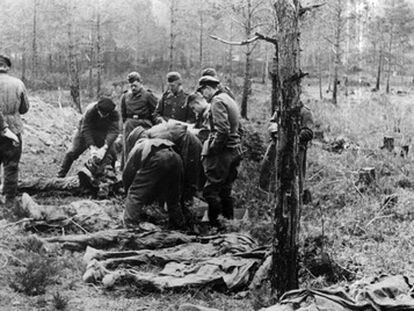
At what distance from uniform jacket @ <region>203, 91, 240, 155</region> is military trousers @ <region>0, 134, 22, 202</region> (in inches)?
107

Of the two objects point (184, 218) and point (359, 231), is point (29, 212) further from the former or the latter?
point (359, 231)

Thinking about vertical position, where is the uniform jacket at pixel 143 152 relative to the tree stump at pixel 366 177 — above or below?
above

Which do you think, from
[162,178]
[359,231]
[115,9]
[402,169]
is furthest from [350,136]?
[115,9]

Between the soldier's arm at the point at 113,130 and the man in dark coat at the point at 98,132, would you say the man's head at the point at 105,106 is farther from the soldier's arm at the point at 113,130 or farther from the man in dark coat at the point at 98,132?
the soldier's arm at the point at 113,130

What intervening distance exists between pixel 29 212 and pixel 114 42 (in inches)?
1631

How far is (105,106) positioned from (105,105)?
2 centimetres

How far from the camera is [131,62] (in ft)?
159

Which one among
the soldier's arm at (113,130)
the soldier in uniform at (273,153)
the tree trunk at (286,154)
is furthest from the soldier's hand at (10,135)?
the tree trunk at (286,154)

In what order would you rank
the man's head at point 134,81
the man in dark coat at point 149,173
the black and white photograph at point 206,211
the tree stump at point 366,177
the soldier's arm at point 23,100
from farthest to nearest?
the man's head at point 134,81 < the tree stump at point 366,177 < the soldier's arm at point 23,100 < the man in dark coat at point 149,173 < the black and white photograph at point 206,211

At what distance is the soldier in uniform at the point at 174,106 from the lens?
9.27 meters

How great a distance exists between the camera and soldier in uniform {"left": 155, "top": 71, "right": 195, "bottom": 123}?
927cm

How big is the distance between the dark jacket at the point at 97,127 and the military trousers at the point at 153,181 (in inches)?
103

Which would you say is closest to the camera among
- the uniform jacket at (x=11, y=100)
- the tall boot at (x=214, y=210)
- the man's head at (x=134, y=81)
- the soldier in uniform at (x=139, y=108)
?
the tall boot at (x=214, y=210)

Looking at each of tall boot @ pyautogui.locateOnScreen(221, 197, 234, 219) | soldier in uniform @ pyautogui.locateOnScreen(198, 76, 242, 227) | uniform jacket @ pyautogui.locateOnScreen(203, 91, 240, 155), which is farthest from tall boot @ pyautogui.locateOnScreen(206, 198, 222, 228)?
uniform jacket @ pyautogui.locateOnScreen(203, 91, 240, 155)
